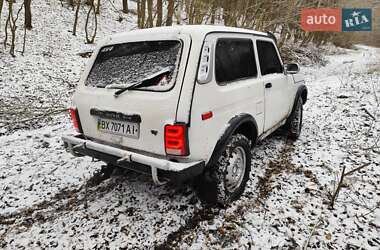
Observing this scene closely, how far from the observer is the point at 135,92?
234 cm

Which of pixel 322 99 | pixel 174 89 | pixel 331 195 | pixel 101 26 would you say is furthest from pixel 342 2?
pixel 174 89

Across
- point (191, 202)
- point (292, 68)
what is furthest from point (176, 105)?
point (292, 68)

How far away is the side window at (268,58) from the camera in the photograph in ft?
10.8

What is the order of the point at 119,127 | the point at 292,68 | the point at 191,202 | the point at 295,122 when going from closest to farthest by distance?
the point at 119,127, the point at 191,202, the point at 292,68, the point at 295,122

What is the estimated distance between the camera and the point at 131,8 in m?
21.0

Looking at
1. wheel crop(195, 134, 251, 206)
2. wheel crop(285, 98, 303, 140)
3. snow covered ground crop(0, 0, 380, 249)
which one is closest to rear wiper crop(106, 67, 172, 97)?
wheel crop(195, 134, 251, 206)

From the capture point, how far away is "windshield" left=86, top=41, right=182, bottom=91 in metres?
2.28

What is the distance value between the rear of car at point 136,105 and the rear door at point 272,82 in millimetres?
1437

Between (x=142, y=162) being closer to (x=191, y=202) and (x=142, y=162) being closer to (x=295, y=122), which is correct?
(x=191, y=202)

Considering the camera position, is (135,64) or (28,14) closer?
(135,64)

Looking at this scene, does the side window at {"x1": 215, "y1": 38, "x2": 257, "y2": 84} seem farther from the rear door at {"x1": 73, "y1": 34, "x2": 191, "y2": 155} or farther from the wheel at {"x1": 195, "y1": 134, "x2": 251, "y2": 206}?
the wheel at {"x1": 195, "y1": 134, "x2": 251, "y2": 206}

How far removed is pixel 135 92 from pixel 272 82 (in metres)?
1.98

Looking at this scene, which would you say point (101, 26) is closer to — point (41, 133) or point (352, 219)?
point (41, 133)

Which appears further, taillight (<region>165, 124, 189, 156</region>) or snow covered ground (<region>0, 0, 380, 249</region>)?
snow covered ground (<region>0, 0, 380, 249</region>)
